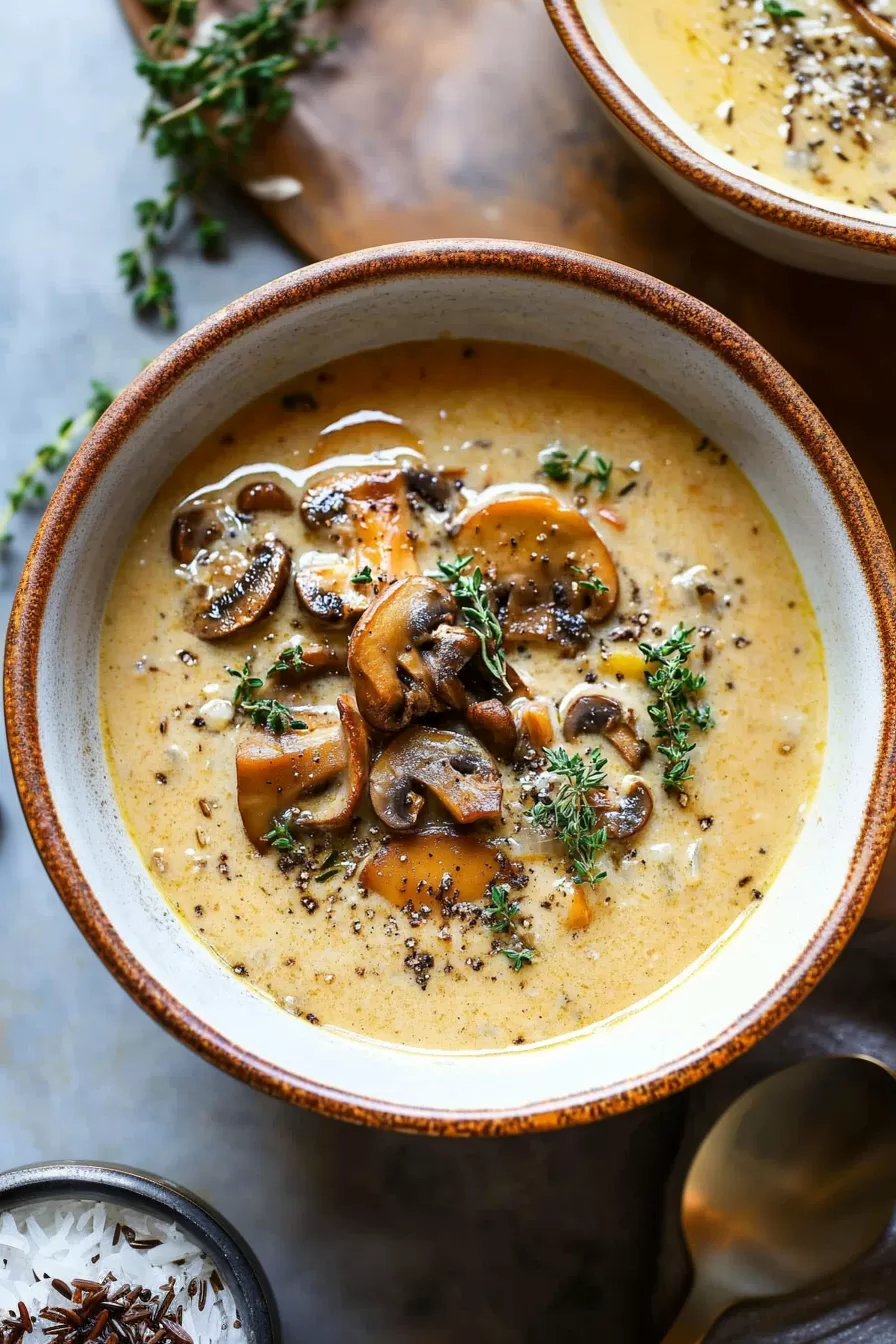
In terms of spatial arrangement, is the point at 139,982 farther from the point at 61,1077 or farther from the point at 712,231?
the point at 712,231

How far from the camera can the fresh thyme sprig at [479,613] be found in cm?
216

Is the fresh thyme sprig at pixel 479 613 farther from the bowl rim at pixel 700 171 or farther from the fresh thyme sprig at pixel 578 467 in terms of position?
the bowl rim at pixel 700 171

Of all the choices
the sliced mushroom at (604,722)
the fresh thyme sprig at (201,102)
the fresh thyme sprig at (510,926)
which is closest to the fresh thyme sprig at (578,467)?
the sliced mushroom at (604,722)

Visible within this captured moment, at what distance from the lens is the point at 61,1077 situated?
2.62 metres

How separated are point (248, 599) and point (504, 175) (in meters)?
1.13

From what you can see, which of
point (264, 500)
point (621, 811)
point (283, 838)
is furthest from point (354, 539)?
point (621, 811)

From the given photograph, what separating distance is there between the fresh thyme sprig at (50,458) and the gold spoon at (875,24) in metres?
1.70

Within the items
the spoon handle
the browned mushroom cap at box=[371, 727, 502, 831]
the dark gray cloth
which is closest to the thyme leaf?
the browned mushroom cap at box=[371, 727, 502, 831]

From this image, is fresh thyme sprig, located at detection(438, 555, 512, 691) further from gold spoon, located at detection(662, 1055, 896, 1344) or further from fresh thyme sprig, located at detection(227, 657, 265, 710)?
gold spoon, located at detection(662, 1055, 896, 1344)

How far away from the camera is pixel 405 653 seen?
212 cm

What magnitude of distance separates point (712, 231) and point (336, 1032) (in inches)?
69.8

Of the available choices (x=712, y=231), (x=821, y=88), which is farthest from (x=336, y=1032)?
(x=821, y=88)

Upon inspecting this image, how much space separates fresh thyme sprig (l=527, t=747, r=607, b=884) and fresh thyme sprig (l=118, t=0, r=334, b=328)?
1373 mm

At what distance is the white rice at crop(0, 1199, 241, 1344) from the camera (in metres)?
2.36
